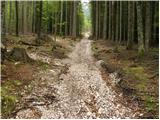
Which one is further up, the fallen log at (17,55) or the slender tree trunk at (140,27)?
the slender tree trunk at (140,27)

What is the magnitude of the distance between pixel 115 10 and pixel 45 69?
25044 mm

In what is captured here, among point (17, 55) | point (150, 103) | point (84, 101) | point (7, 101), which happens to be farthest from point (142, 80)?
point (7, 101)

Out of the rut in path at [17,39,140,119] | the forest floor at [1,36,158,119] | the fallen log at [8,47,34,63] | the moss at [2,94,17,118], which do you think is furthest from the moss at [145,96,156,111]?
the fallen log at [8,47,34,63]

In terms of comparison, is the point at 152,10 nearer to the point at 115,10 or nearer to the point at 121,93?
the point at 115,10

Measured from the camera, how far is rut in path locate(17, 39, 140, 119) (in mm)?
10070

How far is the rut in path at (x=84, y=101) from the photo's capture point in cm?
1007

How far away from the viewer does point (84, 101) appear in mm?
11234

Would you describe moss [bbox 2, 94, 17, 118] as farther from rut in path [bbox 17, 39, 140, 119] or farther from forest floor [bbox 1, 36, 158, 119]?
rut in path [bbox 17, 39, 140, 119]

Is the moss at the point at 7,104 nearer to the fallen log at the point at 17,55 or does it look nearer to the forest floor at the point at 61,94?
the forest floor at the point at 61,94

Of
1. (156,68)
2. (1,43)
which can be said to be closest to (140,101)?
(156,68)

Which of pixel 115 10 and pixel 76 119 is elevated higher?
pixel 115 10

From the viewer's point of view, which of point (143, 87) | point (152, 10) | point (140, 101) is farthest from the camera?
point (152, 10)

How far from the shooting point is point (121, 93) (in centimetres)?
1229

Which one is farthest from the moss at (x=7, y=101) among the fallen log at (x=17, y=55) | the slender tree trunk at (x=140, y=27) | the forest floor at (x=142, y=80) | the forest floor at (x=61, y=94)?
the slender tree trunk at (x=140, y=27)
